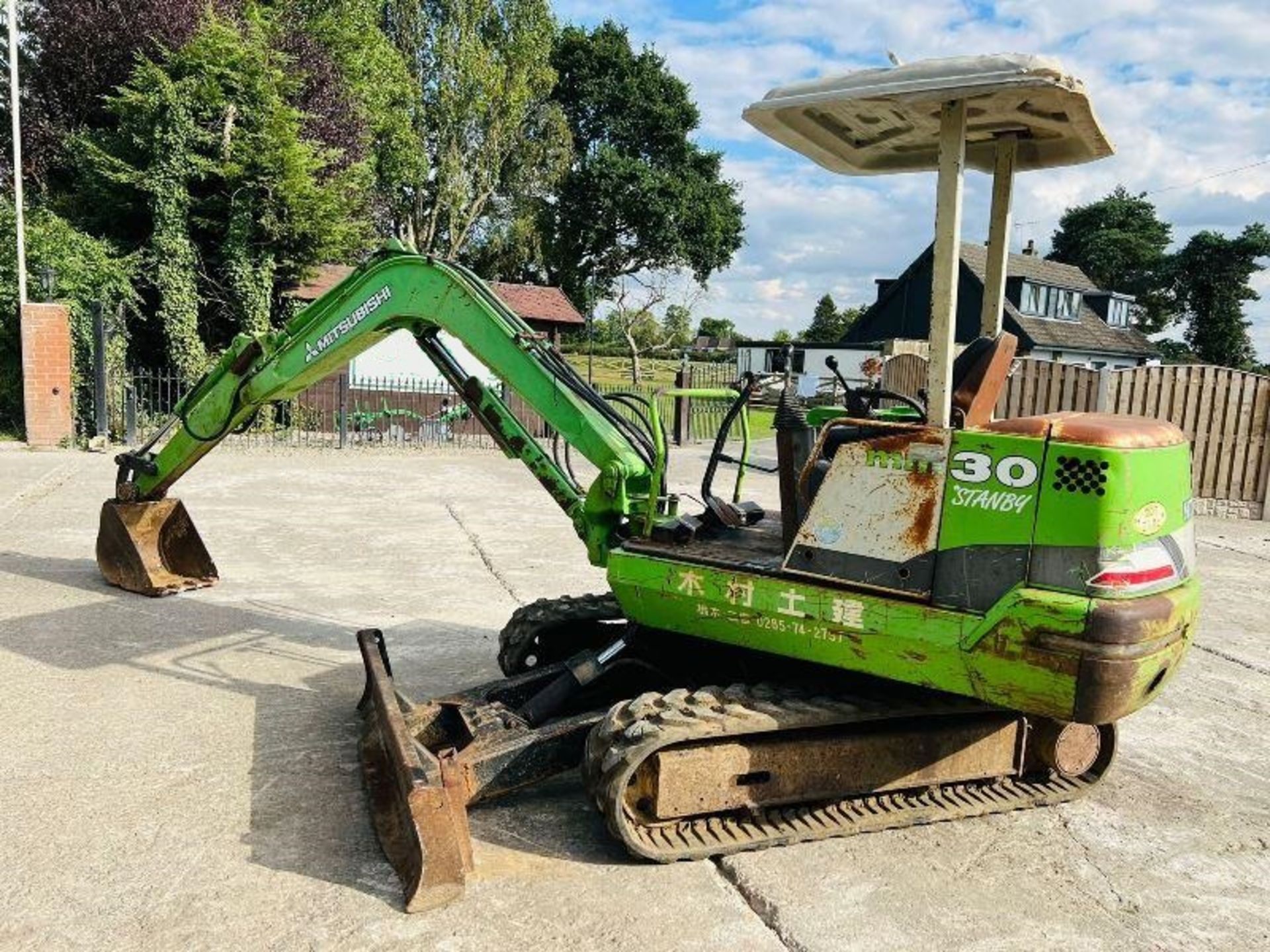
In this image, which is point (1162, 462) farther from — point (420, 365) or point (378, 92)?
point (378, 92)

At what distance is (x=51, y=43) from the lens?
812 inches

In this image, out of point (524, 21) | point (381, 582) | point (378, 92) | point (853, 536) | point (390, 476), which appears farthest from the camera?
point (524, 21)

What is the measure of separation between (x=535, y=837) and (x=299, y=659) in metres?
2.62

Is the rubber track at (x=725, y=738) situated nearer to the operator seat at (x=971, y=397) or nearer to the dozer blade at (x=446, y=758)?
the dozer blade at (x=446, y=758)

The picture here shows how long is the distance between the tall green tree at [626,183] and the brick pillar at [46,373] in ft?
94.0

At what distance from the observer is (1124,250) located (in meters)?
61.0

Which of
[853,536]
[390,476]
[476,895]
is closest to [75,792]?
[476,895]

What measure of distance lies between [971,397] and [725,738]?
1.57m

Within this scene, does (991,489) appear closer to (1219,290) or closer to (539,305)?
(539,305)

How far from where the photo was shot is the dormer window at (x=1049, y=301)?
40.3 meters

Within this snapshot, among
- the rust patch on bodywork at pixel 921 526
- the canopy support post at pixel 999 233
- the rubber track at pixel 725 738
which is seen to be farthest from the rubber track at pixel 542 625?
the canopy support post at pixel 999 233

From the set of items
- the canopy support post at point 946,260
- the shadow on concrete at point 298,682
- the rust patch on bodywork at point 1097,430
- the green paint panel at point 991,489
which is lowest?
the shadow on concrete at point 298,682

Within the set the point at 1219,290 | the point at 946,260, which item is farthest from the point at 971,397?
the point at 1219,290

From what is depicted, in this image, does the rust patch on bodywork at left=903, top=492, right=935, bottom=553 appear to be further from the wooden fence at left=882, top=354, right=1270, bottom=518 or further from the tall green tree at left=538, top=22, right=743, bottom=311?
the tall green tree at left=538, top=22, right=743, bottom=311
